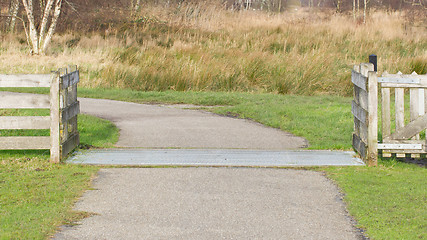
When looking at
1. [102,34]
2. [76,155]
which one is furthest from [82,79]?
[76,155]

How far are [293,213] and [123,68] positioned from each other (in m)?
16.8

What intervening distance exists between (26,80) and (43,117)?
2.13ft

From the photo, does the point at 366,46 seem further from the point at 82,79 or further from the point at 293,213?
the point at 293,213

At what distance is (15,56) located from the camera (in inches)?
1079

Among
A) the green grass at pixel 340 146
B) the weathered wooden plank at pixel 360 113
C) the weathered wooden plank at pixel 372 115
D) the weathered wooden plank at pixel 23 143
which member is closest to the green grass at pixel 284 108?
the green grass at pixel 340 146

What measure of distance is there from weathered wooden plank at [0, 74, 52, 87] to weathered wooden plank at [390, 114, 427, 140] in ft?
17.6

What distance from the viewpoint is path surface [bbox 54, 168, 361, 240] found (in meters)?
5.87

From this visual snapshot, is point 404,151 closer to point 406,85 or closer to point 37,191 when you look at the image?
point 406,85

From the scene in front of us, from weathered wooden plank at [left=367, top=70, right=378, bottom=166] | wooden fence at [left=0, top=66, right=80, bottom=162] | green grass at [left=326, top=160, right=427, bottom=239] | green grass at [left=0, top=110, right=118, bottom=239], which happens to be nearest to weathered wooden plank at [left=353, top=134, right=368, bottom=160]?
weathered wooden plank at [left=367, top=70, right=378, bottom=166]

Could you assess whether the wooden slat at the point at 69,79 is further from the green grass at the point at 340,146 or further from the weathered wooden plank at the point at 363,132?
the weathered wooden plank at the point at 363,132

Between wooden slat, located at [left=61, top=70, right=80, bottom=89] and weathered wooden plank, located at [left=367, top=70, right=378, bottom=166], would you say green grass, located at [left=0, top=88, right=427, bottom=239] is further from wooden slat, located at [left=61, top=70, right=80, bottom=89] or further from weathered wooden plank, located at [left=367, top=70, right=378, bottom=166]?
wooden slat, located at [left=61, top=70, right=80, bottom=89]

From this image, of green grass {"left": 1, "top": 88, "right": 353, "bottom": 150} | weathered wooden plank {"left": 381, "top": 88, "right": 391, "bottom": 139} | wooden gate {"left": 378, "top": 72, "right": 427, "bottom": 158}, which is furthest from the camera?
green grass {"left": 1, "top": 88, "right": 353, "bottom": 150}

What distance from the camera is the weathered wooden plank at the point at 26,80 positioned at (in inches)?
370

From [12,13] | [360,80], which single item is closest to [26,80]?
[360,80]
